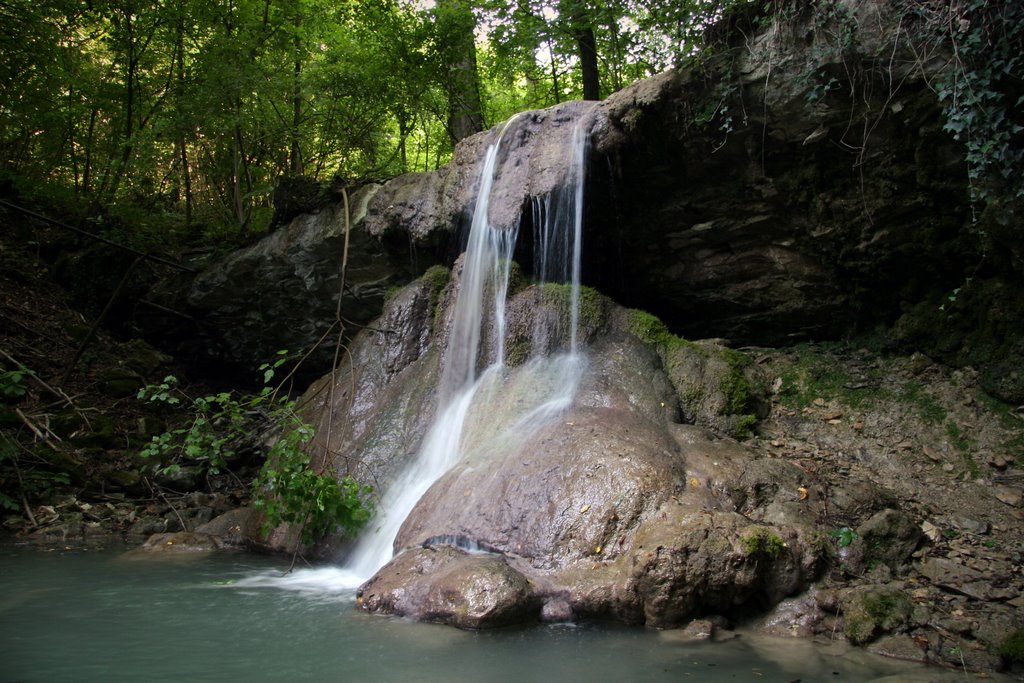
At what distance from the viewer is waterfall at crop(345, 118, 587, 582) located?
608cm

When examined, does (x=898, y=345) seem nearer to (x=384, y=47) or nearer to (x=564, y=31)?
(x=564, y=31)

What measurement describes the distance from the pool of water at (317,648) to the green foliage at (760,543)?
469mm

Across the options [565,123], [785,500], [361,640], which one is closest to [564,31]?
[565,123]

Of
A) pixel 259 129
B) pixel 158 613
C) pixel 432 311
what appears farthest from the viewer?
pixel 259 129

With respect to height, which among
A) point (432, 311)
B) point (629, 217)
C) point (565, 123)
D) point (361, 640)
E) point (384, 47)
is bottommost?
point (361, 640)

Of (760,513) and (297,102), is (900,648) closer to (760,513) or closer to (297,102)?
(760,513)

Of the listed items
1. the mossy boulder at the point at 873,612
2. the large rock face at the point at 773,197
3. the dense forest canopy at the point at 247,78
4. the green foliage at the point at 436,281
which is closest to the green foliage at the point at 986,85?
the large rock face at the point at 773,197

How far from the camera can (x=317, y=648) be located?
3.88 metres

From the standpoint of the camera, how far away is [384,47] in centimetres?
1101

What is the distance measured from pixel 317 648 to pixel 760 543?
264 centimetres

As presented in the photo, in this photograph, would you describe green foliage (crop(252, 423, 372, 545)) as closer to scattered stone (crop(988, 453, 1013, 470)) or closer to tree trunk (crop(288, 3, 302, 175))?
scattered stone (crop(988, 453, 1013, 470))

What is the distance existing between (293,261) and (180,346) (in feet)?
9.26

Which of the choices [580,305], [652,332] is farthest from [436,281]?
[652,332]

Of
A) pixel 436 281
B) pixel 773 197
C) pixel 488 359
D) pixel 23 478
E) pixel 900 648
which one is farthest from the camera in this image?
pixel 436 281
